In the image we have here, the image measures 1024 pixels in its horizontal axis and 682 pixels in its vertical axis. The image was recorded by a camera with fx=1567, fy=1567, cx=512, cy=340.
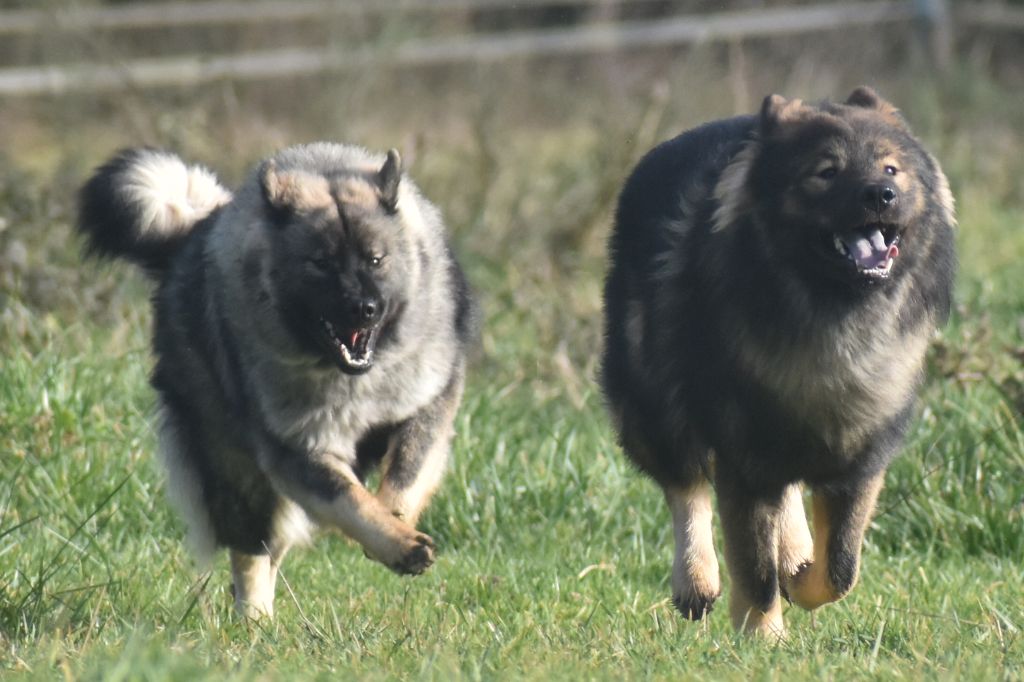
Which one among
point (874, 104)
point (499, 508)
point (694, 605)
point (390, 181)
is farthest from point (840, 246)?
point (499, 508)

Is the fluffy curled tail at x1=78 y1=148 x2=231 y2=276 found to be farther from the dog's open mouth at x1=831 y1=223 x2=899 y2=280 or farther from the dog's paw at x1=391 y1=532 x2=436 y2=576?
the dog's open mouth at x1=831 y1=223 x2=899 y2=280

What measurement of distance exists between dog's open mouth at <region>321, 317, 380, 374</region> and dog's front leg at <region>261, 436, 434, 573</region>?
0.31m

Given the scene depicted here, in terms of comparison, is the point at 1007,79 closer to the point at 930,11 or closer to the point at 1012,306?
the point at 930,11

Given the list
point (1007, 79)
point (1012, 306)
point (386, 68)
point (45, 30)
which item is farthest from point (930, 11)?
point (45, 30)

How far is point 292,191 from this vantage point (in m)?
4.87

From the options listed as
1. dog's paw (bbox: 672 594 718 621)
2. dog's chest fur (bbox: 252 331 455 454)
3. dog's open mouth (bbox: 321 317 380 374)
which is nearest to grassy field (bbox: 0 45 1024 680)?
dog's paw (bbox: 672 594 718 621)

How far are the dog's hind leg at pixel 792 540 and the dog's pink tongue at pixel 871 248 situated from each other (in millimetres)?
884

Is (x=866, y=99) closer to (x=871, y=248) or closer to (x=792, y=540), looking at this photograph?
(x=871, y=248)

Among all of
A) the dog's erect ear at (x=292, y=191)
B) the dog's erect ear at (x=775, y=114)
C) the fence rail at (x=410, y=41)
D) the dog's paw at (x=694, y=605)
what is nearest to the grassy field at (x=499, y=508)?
the dog's paw at (x=694, y=605)

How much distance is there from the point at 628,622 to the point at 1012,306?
14.8ft

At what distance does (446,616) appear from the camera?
183 inches

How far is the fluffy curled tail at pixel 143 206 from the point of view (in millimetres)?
Result: 5375

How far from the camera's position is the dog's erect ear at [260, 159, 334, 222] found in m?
4.82

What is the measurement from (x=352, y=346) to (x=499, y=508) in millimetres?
1299
